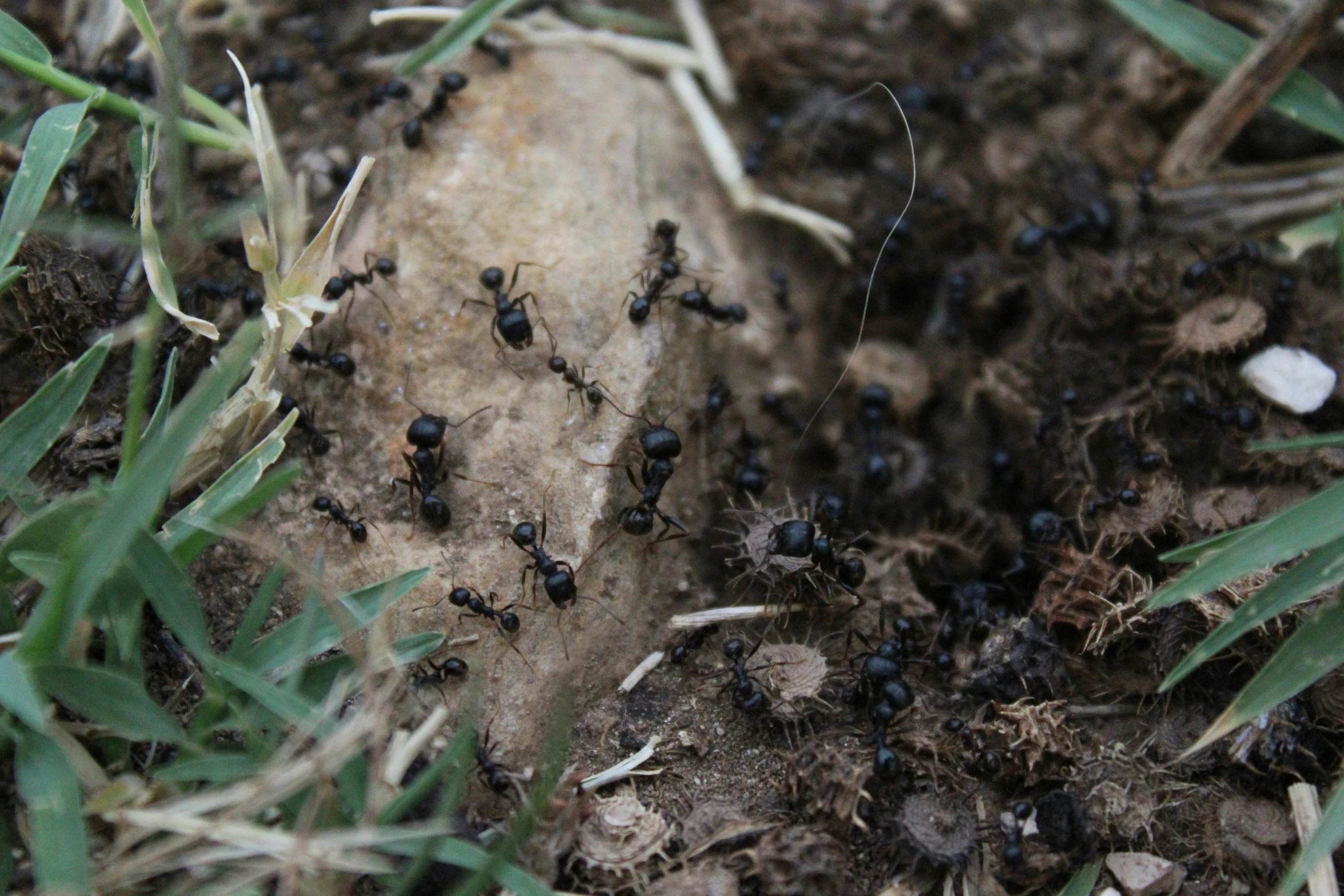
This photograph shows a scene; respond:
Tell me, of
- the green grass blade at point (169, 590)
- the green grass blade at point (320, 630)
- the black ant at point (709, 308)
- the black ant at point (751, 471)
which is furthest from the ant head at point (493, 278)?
the green grass blade at point (169, 590)

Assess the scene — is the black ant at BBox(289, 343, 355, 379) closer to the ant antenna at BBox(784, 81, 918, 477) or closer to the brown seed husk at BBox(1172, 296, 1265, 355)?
the ant antenna at BBox(784, 81, 918, 477)

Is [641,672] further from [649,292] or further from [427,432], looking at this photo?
[649,292]

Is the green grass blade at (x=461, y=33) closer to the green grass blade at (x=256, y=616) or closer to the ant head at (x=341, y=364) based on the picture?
the ant head at (x=341, y=364)

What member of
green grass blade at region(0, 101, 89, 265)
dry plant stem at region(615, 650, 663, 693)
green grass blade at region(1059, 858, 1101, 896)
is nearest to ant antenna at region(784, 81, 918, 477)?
dry plant stem at region(615, 650, 663, 693)

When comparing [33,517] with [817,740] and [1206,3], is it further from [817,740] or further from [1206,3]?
[1206,3]

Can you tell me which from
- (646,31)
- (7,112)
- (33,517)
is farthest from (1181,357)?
(7,112)

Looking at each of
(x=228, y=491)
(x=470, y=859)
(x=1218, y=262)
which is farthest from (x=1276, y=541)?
(x=228, y=491)
